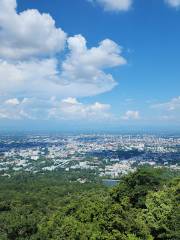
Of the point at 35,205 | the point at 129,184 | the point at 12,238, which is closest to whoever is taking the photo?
the point at 12,238

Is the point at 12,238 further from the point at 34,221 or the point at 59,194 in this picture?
the point at 59,194

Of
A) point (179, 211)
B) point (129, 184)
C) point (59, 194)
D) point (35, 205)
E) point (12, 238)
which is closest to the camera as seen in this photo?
point (179, 211)

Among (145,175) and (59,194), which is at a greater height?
(145,175)

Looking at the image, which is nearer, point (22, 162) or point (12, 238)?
point (12, 238)

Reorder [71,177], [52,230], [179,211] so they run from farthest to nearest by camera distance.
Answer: [71,177] < [179,211] < [52,230]

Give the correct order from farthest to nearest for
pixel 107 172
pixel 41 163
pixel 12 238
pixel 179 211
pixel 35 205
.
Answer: pixel 41 163
pixel 107 172
pixel 35 205
pixel 12 238
pixel 179 211

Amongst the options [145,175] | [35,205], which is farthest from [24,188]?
[145,175]

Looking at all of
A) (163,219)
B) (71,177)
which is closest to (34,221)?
(163,219)

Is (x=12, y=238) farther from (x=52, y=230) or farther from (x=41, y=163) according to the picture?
(x=41, y=163)

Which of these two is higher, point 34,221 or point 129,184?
point 129,184
